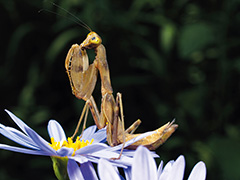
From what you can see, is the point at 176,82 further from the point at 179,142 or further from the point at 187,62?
the point at 179,142

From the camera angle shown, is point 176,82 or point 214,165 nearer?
point 214,165

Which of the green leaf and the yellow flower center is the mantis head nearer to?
the yellow flower center

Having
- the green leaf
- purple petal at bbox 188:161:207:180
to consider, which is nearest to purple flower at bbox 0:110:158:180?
purple petal at bbox 188:161:207:180

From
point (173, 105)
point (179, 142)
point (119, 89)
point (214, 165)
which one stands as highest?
point (119, 89)

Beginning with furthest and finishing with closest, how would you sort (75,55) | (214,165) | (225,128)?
(225,128)
(214,165)
(75,55)

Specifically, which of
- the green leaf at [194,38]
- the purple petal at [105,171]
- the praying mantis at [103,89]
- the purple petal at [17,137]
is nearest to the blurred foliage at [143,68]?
the green leaf at [194,38]

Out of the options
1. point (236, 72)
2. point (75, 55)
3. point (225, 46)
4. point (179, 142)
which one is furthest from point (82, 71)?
point (236, 72)

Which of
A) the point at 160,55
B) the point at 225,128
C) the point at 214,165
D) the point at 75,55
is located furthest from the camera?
the point at 160,55

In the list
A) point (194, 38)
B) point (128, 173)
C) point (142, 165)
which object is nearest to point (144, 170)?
point (142, 165)

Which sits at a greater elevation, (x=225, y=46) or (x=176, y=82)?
(x=225, y=46)
